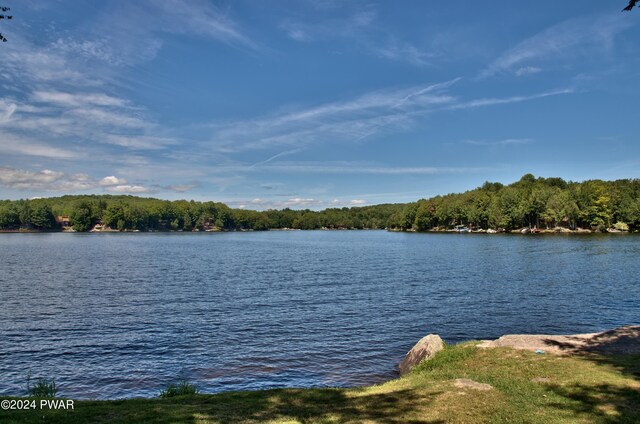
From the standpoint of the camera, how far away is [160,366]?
21.1 meters

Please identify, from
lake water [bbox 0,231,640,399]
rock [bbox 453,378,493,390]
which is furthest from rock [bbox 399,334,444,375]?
rock [bbox 453,378,493,390]

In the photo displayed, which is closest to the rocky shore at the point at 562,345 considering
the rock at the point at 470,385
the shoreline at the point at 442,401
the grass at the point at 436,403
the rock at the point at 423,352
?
the rock at the point at 423,352

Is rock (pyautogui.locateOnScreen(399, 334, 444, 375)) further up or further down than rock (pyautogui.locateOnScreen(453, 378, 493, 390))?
A: further down

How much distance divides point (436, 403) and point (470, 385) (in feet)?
6.70

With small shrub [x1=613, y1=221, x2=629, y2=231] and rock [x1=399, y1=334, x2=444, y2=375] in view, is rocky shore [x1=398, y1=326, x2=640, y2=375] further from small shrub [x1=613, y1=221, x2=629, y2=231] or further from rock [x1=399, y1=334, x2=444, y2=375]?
small shrub [x1=613, y1=221, x2=629, y2=231]

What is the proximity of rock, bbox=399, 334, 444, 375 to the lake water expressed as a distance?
1146 millimetres

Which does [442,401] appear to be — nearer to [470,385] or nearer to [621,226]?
[470,385]

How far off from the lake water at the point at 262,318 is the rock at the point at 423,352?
115cm

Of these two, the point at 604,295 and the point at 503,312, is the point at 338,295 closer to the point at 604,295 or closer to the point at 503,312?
the point at 503,312

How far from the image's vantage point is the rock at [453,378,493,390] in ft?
40.6

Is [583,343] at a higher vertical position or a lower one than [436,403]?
lower

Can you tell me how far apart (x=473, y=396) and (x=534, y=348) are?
22.7ft

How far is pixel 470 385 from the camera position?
41.3 feet

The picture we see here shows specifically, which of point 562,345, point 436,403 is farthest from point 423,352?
point 436,403
